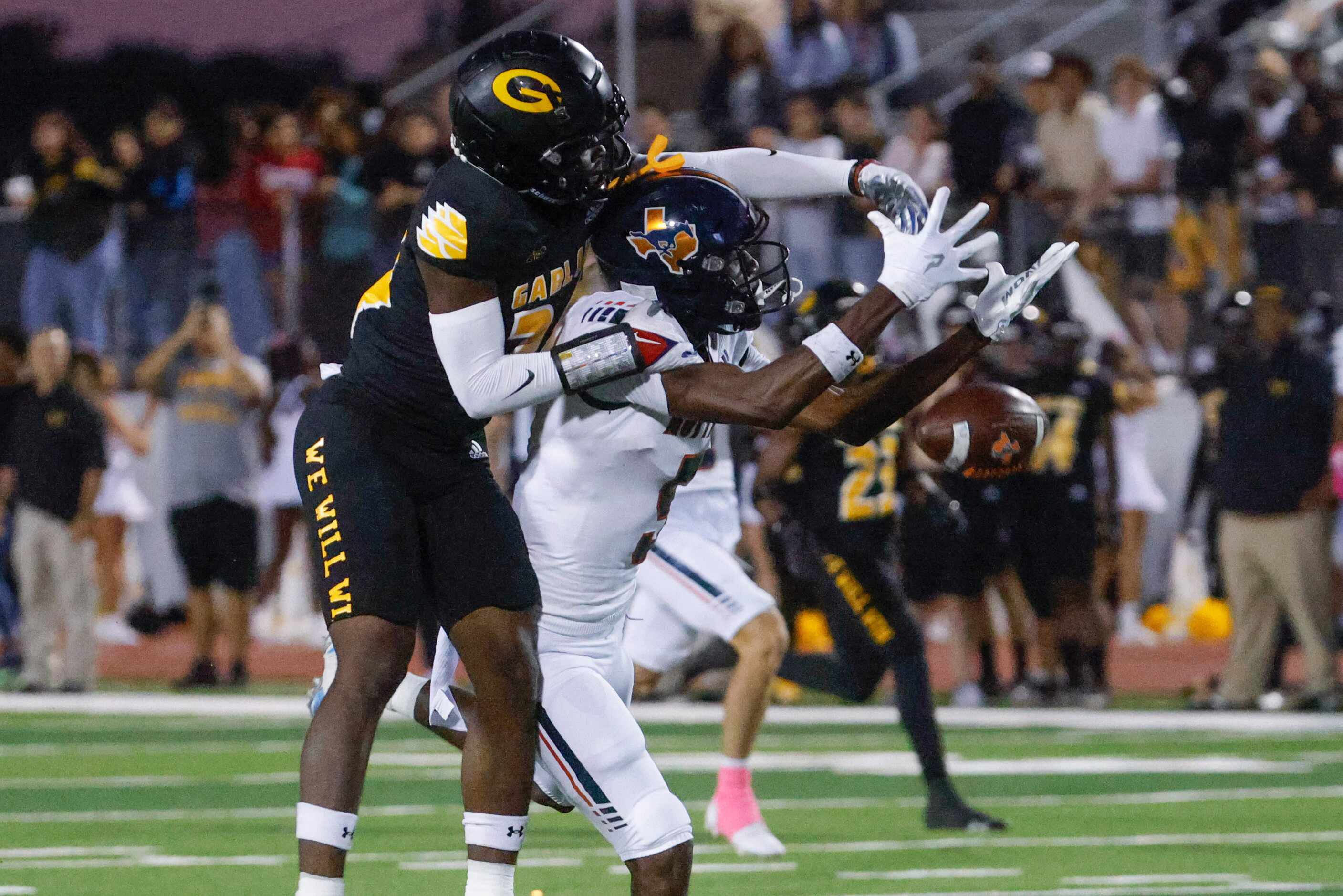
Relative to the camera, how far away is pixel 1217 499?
11766 mm

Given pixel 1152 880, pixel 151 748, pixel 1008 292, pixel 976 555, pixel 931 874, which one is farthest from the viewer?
pixel 976 555

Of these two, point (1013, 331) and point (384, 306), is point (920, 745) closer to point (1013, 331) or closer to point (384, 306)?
point (384, 306)

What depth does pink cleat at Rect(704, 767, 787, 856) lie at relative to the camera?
22.3ft

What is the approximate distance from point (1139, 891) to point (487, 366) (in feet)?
8.21

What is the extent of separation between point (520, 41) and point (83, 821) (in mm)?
3858

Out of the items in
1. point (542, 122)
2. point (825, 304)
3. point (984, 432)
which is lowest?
point (984, 432)

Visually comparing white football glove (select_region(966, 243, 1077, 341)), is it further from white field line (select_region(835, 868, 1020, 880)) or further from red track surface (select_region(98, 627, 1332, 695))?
red track surface (select_region(98, 627, 1332, 695))

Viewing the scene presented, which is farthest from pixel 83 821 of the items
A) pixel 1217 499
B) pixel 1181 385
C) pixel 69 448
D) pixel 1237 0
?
pixel 1237 0

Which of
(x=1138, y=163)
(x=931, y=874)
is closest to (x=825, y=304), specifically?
(x=931, y=874)

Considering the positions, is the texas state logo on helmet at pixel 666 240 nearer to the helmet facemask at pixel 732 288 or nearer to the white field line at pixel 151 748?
the helmet facemask at pixel 732 288

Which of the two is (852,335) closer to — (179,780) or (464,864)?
(464,864)

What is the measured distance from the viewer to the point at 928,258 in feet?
14.0

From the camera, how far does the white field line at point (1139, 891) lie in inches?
230

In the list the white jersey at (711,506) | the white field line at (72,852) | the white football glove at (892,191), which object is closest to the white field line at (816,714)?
the white jersey at (711,506)
